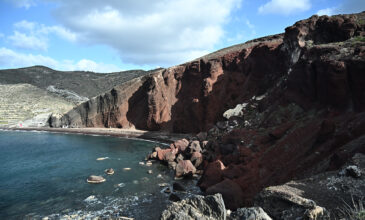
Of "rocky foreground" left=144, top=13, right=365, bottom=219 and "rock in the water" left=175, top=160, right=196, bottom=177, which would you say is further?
"rock in the water" left=175, top=160, right=196, bottom=177

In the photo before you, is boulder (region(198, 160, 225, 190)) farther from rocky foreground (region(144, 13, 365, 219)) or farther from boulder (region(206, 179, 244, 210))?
boulder (region(206, 179, 244, 210))

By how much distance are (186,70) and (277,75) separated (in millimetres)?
29298

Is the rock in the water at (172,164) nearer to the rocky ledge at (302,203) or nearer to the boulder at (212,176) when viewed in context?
the boulder at (212,176)

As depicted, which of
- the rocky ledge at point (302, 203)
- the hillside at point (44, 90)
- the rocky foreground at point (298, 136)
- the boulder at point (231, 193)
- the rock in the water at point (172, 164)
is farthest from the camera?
the hillside at point (44, 90)

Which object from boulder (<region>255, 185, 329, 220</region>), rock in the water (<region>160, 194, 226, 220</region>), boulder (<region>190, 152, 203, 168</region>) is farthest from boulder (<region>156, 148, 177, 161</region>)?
rock in the water (<region>160, 194, 226, 220</region>)

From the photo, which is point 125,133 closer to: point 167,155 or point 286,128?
point 167,155

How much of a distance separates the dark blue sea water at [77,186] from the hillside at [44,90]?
58866 mm

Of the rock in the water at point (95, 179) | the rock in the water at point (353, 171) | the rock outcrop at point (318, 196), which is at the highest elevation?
the rock in the water at point (353, 171)

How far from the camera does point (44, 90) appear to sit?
129000 mm

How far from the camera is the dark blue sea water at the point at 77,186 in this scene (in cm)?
2059

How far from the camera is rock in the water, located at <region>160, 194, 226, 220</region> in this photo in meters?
6.86

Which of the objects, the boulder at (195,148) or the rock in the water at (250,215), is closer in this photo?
the rock in the water at (250,215)

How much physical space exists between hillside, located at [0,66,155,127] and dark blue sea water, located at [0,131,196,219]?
2318 inches

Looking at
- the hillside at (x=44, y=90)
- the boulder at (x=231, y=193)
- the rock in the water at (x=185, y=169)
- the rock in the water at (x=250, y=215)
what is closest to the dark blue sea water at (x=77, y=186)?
the rock in the water at (x=185, y=169)
